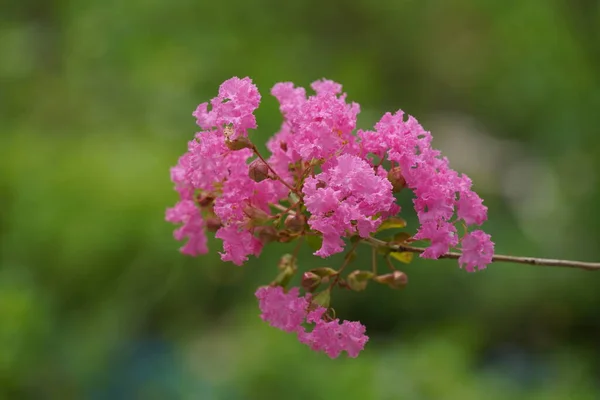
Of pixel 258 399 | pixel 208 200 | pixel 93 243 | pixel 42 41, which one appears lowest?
pixel 208 200

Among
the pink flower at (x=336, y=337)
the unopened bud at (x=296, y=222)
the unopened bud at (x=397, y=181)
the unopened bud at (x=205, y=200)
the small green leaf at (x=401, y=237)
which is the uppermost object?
the unopened bud at (x=397, y=181)

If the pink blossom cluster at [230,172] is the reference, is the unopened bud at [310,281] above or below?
below

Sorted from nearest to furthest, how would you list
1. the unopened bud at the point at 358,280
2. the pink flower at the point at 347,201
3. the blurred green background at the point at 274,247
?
1. the pink flower at the point at 347,201
2. the unopened bud at the point at 358,280
3. the blurred green background at the point at 274,247

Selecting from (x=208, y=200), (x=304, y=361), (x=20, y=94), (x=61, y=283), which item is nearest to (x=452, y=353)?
(x=304, y=361)

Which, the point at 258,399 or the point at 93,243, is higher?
the point at 93,243

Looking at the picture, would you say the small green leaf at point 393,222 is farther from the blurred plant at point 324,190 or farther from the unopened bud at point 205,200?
the unopened bud at point 205,200

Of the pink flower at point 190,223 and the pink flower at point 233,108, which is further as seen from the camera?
the pink flower at point 190,223

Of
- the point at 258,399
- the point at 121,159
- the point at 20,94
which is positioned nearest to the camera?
the point at 258,399

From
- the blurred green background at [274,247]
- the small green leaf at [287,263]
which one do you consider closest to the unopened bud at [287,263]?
the small green leaf at [287,263]

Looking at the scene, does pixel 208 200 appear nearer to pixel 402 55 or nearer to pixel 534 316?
pixel 534 316
